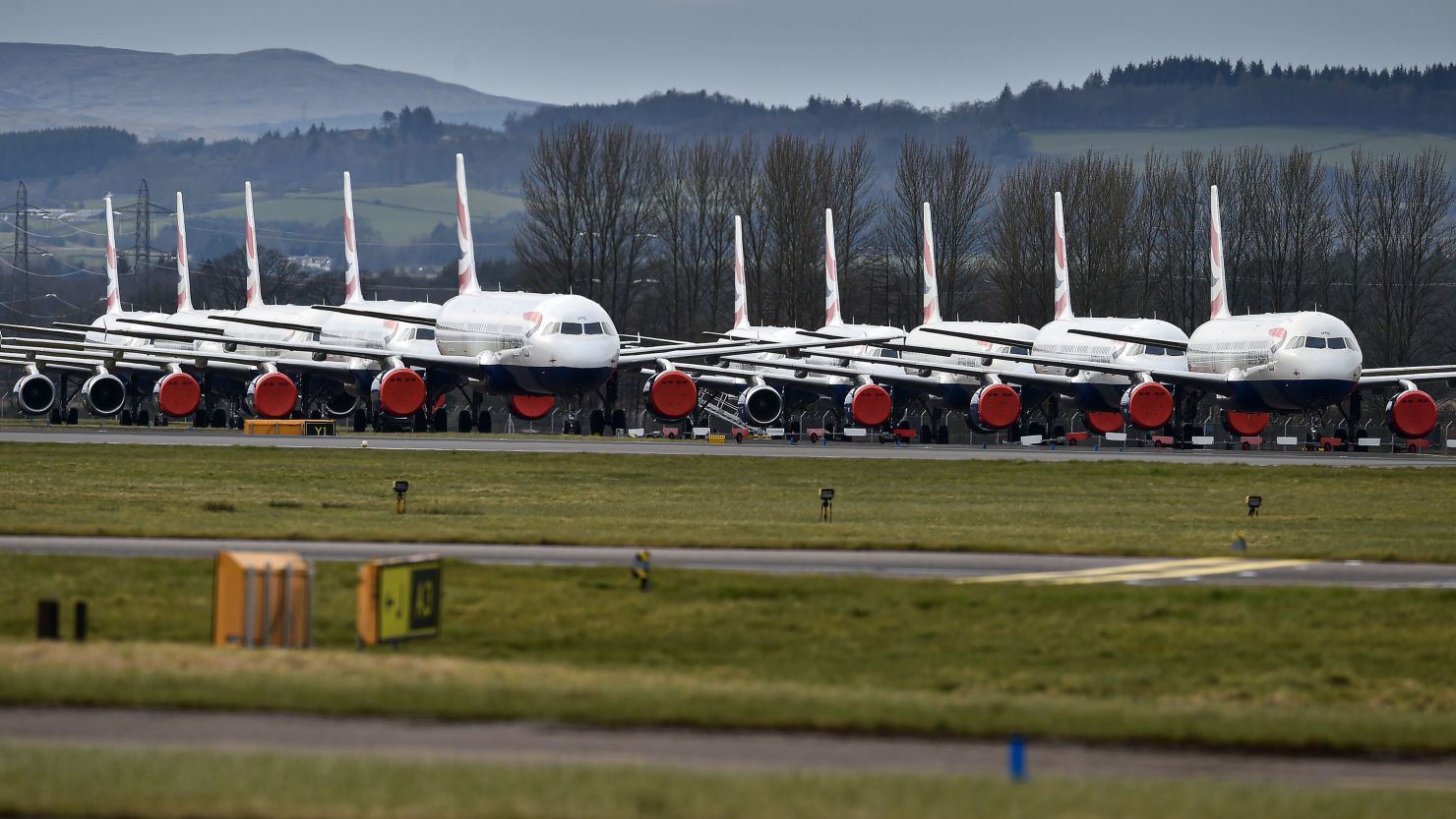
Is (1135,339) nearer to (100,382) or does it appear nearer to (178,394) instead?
(178,394)

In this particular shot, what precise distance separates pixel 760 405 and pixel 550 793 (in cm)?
7179

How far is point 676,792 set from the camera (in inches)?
559

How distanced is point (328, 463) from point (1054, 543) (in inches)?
1008

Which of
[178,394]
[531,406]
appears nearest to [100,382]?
[178,394]

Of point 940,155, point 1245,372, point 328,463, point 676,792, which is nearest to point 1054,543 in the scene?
point 676,792

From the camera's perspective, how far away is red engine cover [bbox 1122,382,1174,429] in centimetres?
7500

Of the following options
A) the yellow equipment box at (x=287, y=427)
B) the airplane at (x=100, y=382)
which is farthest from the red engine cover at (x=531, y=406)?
the airplane at (x=100, y=382)

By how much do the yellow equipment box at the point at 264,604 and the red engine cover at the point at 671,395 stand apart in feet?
169

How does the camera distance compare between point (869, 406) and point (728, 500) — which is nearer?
point (728, 500)

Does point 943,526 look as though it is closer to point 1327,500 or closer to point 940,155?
point 1327,500

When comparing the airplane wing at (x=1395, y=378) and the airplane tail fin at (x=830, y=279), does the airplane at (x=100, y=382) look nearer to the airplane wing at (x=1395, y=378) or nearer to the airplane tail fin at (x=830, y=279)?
the airplane tail fin at (x=830, y=279)

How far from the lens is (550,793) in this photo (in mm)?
14133

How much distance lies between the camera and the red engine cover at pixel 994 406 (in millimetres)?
80438

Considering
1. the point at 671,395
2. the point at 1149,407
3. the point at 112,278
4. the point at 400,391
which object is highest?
the point at 112,278
